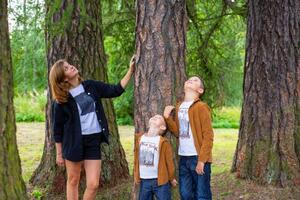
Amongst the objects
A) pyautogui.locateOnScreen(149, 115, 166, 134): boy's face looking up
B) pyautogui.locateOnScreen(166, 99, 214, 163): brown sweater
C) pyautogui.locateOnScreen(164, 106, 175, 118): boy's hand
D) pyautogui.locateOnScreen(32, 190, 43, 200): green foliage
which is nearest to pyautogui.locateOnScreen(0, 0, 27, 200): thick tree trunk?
pyautogui.locateOnScreen(149, 115, 166, 134): boy's face looking up

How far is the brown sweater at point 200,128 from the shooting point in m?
4.84

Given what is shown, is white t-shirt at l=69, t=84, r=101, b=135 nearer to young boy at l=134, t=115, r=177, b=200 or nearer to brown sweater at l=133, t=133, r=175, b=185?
young boy at l=134, t=115, r=177, b=200

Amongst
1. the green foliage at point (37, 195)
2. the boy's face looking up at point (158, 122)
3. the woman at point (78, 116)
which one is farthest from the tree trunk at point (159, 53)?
the green foliage at point (37, 195)

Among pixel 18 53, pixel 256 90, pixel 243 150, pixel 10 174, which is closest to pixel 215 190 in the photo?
pixel 243 150

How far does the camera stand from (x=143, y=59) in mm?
4703

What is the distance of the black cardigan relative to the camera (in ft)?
17.0

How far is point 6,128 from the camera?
13.1ft

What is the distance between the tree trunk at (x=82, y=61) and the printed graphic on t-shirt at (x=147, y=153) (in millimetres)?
2474

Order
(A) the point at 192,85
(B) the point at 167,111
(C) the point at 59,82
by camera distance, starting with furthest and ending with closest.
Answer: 1. (C) the point at 59,82
2. (A) the point at 192,85
3. (B) the point at 167,111

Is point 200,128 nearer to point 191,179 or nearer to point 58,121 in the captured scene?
point 191,179

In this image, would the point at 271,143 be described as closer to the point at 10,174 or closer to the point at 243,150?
the point at 243,150

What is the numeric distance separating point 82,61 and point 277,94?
267cm

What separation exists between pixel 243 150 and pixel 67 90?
9.23 feet

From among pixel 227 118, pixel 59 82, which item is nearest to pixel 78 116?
pixel 59 82
